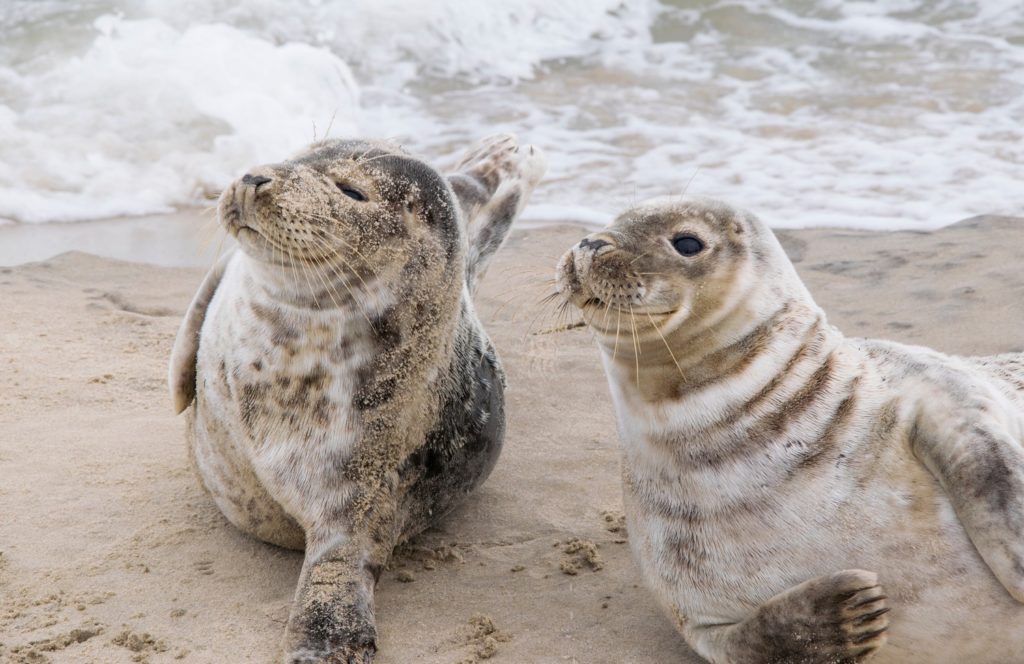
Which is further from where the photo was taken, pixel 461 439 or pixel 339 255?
pixel 461 439

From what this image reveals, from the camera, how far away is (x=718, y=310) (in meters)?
3.05

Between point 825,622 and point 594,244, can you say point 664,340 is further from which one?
point 825,622

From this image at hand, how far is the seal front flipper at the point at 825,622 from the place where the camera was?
2789 millimetres

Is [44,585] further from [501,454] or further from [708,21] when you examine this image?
[708,21]

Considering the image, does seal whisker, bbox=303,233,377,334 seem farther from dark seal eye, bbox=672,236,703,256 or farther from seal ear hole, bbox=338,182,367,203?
dark seal eye, bbox=672,236,703,256

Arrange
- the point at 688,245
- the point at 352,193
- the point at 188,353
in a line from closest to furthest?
the point at 688,245 < the point at 352,193 < the point at 188,353

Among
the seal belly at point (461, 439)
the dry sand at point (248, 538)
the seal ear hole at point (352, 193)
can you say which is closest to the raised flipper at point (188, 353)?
the dry sand at point (248, 538)

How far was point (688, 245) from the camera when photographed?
10.2 feet

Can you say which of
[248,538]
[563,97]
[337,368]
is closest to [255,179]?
[337,368]

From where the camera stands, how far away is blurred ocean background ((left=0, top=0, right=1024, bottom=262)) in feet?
28.5

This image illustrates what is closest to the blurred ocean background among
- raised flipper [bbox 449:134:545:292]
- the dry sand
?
the dry sand

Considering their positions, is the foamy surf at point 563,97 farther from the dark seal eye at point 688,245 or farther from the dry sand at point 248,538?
the dark seal eye at point 688,245

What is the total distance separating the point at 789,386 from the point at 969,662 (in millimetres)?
745

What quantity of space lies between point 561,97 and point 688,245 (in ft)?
28.6
